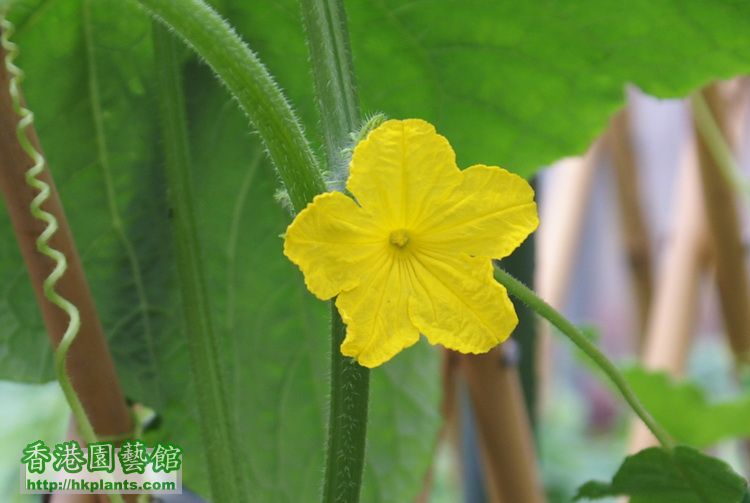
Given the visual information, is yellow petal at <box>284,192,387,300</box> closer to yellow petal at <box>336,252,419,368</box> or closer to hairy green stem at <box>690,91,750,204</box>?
yellow petal at <box>336,252,419,368</box>

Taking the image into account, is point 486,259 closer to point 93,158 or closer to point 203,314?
point 203,314

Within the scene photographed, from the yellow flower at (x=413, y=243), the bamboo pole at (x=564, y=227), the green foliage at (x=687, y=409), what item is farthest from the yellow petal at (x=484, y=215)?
the bamboo pole at (x=564, y=227)

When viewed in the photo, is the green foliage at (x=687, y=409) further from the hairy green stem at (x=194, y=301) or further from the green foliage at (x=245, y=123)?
the hairy green stem at (x=194, y=301)

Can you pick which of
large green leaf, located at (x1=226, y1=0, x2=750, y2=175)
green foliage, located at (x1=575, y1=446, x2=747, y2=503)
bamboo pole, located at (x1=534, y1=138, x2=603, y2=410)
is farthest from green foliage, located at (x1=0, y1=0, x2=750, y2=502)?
bamboo pole, located at (x1=534, y1=138, x2=603, y2=410)

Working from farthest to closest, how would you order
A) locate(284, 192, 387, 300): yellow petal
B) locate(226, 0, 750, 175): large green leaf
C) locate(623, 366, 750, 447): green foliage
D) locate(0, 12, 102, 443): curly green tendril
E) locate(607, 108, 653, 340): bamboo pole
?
1. locate(607, 108, 653, 340): bamboo pole
2. locate(623, 366, 750, 447): green foliage
3. locate(226, 0, 750, 175): large green leaf
4. locate(0, 12, 102, 443): curly green tendril
5. locate(284, 192, 387, 300): yellow petal

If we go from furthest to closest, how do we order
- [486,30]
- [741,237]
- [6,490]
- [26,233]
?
[6,490]
[741,237]
[486,30]
[26,233]

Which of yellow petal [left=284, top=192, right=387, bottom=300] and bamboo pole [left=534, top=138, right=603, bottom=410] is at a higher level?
bamboo pole [left=534, top=138, right=603, bottom=410]

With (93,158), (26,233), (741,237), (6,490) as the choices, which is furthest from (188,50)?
(6,490)
